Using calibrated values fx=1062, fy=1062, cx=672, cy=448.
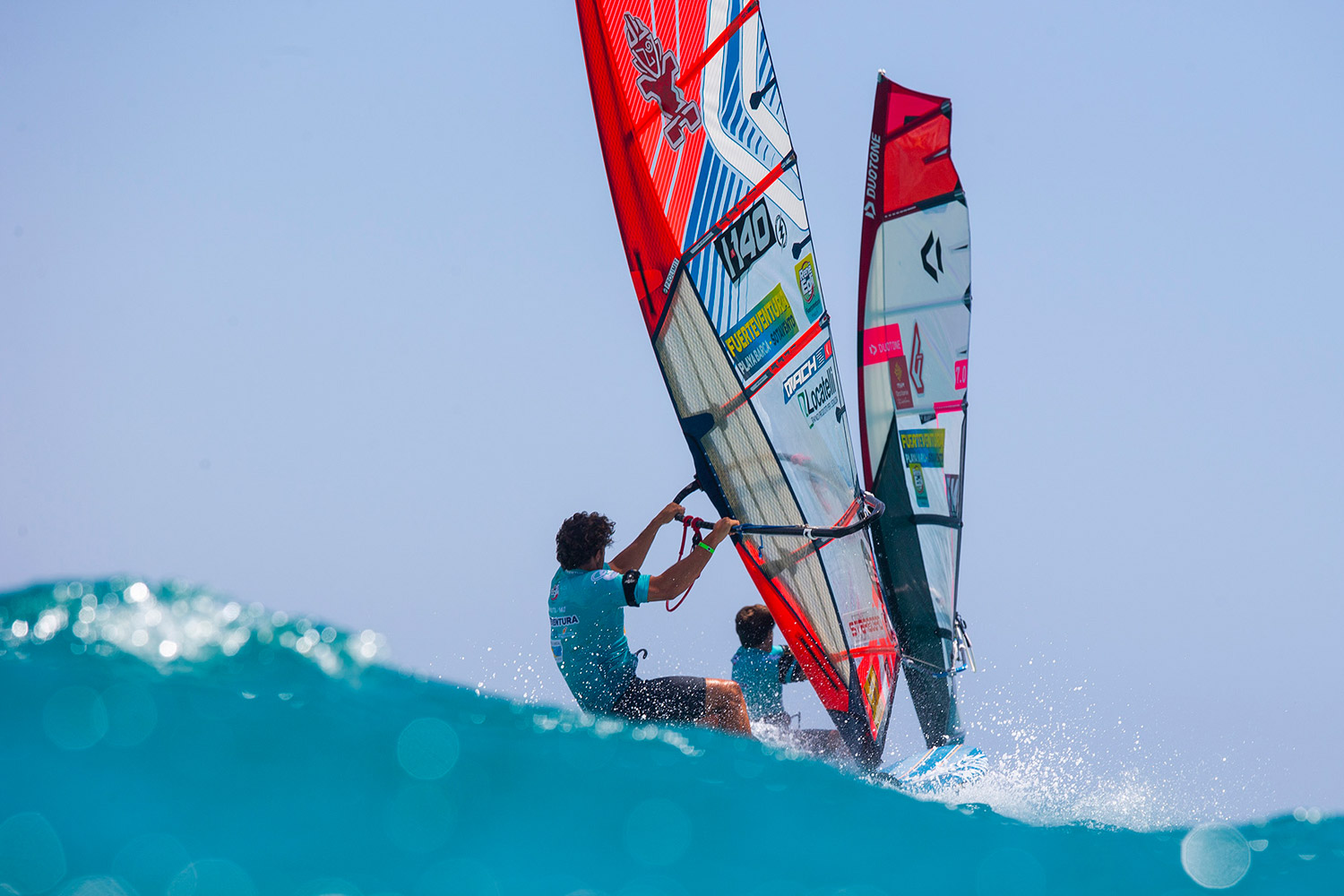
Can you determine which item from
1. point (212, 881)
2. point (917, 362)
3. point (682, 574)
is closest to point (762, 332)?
point (682, 574)

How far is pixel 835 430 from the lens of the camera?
18.3 ft

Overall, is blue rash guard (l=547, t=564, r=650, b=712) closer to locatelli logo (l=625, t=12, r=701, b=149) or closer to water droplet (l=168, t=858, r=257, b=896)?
water droplet (l=168, t=858, r=257, b=896)

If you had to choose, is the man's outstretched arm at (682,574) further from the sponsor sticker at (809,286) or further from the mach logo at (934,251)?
the mach logo at (934,251)

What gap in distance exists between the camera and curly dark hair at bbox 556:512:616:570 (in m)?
3.99

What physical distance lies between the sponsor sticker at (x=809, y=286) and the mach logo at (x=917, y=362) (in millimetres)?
1252

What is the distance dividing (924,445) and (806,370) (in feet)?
5.04

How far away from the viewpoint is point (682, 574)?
4.05m

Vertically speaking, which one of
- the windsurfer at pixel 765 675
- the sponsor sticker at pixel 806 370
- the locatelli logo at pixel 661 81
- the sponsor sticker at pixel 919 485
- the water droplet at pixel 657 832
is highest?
the locatelli logo at pixel 661 81

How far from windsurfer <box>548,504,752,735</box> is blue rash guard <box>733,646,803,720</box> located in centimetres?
116

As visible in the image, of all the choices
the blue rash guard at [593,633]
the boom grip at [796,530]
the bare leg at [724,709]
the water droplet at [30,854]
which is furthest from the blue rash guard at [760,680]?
the water droplet at [30,854]

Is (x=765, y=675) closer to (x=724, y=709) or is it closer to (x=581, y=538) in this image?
(x=724, y=709)

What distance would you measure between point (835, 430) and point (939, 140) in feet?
6.54

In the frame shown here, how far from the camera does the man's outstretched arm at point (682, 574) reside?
397cm

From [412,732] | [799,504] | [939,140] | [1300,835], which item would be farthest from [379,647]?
[939,140]
